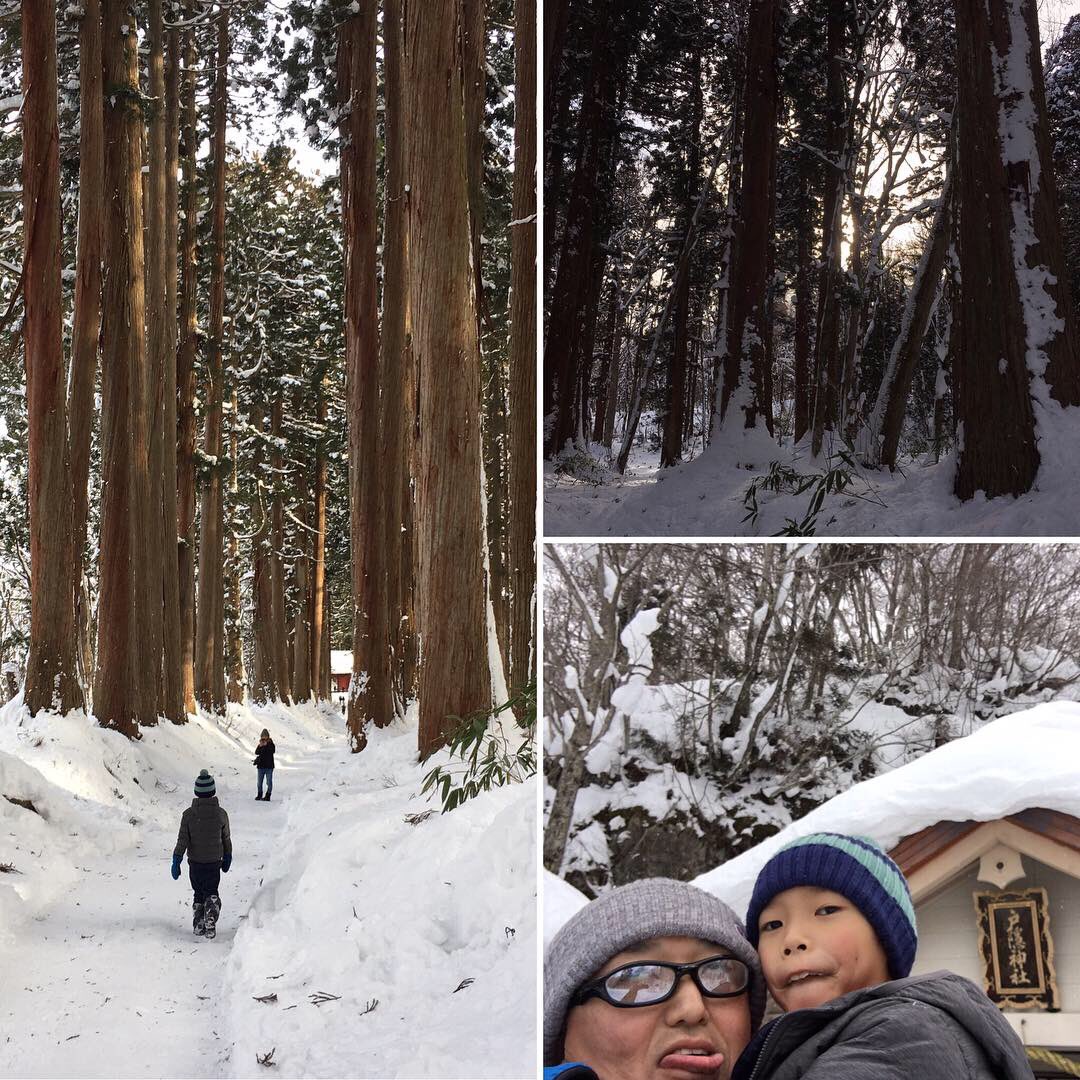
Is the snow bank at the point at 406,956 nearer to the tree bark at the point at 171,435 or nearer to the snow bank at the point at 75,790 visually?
the snow bank at the point at 75,790

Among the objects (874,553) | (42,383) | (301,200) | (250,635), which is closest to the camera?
(874,553)

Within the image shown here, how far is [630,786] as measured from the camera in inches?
94.6

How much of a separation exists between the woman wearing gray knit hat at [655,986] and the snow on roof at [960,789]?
5.5 inches

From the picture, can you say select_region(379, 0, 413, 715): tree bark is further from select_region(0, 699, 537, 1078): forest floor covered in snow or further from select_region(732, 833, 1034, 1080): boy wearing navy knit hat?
select_region(732, 833, 1034, 1080): boy wearing navy knit hat

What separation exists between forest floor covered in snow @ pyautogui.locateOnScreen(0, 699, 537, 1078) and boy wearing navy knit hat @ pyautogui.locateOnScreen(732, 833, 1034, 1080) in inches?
82.6

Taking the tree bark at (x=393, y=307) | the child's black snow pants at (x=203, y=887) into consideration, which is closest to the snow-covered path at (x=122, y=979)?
the child's black snow pants at (x=203, y=887)

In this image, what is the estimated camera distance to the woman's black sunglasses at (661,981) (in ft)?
6.78

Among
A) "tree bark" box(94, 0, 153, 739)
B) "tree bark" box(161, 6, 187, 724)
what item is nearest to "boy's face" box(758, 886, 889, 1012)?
"tree bark" box(94, 0, 153, 739)

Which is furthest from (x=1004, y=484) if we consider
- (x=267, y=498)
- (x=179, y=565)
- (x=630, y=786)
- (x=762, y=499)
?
(x=267, y=498)

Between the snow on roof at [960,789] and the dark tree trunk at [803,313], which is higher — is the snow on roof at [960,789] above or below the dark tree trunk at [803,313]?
below

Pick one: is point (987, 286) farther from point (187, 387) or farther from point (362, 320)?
point (187, 387)

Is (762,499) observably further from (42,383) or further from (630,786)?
(42,383)

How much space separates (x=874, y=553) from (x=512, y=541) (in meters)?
7.46

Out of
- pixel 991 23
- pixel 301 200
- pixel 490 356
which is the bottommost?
pixel 991 23
